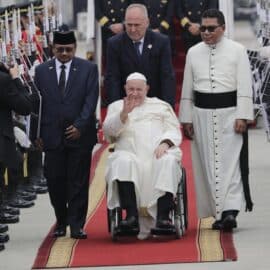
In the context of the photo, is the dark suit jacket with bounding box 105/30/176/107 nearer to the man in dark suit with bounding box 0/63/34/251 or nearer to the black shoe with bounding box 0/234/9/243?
the man in dark suit with bounding box 0/63/34/251

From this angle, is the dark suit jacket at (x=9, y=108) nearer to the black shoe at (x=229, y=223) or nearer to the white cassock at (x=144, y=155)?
the white cassock at (x=144, y=155)

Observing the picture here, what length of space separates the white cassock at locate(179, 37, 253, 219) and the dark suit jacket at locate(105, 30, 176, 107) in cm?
23

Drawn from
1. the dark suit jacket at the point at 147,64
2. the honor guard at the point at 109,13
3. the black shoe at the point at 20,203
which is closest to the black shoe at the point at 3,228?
the dark suit jacket at the point at 147,64

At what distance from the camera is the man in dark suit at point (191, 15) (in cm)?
2419

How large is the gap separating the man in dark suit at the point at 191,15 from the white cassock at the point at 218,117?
9.68 metres

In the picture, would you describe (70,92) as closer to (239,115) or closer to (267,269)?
(239,115)

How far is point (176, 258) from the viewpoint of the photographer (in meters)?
12.9

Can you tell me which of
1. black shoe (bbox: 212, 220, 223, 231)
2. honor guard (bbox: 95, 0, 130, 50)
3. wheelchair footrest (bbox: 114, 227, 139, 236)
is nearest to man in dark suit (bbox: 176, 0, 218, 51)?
honor guard (bbox: 95, 0, 130, 50)

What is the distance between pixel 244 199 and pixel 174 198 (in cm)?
93

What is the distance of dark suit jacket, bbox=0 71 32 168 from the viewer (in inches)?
520

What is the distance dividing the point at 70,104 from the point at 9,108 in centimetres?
82

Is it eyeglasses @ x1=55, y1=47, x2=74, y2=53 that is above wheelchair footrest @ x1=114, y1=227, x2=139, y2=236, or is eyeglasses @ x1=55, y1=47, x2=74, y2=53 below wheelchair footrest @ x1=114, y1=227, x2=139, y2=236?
above

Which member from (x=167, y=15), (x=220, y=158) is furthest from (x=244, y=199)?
(x=167, y=15)

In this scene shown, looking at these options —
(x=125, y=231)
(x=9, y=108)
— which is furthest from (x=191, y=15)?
(x=9, y=108)
